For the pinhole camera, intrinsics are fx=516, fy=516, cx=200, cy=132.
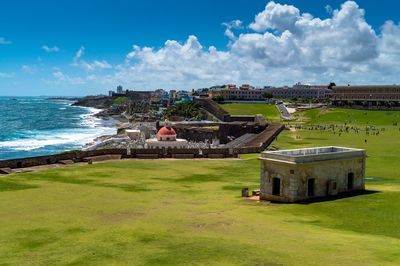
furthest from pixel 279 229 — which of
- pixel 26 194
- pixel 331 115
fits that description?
pixel 331 115

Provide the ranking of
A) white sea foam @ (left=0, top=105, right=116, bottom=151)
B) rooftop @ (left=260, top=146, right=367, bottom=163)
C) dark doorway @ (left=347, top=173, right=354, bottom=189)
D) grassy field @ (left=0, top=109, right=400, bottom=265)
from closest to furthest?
grassy field @ (left=0, top=109, right=400, bottom=265)
rooftop @ (left=260, top=146, right=367, bottom=163)
dark doorway @ (left=347, top=173, right=354, bottom=189)
white sea foam @ (left=0, top=105, right=116, bottom=151)

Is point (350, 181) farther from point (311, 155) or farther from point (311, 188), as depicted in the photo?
point (311, 155)

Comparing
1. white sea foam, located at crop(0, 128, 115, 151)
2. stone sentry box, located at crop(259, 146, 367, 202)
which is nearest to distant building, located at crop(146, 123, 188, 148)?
white sea foam, located at crop(0, 128, 115, 151)

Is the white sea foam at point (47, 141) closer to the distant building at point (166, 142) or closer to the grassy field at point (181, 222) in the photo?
the distant building at point (166, 142)

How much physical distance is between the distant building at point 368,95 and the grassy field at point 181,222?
102470 mm

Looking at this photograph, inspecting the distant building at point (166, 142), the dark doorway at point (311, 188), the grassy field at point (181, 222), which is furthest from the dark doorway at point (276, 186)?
the distant building at point (166, 142)

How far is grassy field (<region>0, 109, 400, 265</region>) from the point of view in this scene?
17.7 meters

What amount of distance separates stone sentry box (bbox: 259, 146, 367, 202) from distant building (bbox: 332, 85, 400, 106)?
110 meters

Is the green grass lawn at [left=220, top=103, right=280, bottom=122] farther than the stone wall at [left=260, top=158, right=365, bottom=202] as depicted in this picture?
Yes

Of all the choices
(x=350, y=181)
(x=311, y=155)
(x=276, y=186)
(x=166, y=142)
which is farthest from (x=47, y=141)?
(x=311, y=155)

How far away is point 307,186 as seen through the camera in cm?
2961

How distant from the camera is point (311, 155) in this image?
29.8 meters

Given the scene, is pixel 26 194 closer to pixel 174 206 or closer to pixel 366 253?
pixel 174 206

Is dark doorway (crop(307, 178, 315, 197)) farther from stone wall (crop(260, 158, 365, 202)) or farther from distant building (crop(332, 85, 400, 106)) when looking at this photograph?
distant building (crop(332, 85, 400, 106))
